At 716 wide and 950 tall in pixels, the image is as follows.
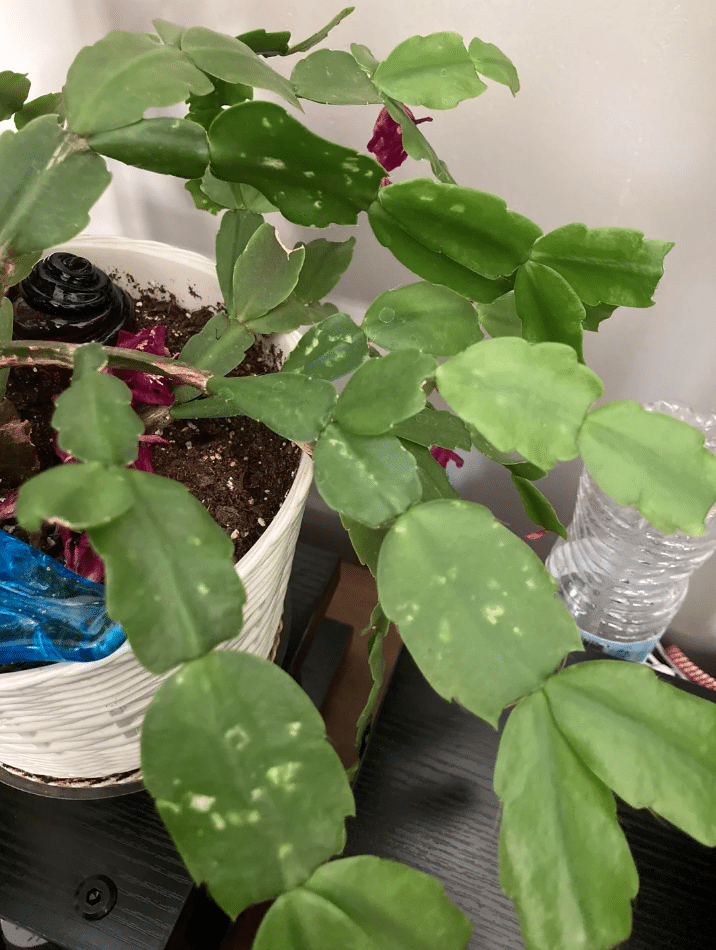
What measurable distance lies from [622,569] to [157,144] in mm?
794

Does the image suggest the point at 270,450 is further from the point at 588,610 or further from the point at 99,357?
the point at 588,610

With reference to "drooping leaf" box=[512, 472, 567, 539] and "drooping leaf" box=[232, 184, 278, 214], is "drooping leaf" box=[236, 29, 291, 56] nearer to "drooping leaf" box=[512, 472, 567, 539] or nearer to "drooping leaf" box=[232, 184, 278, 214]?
"drooping leaf" box=[232, 184, 278, 214]

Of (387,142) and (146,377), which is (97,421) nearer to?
(146,377)

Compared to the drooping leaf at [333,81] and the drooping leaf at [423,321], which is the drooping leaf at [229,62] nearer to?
the drooping leaf at [333,81]

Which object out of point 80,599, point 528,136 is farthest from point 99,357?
point 528,136

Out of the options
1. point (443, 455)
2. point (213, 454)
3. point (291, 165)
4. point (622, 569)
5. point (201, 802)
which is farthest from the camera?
point (622, 569)

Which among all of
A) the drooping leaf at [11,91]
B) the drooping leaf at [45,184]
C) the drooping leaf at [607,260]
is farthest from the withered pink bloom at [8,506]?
the drooping leaf at [607,260]

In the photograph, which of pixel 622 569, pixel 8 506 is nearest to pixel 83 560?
pixel 8 506

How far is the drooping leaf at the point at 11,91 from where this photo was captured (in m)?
0.51

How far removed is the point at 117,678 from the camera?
1.48 ft

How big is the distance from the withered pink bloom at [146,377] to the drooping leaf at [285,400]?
0.58 ft

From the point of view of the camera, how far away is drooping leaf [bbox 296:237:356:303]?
594 millimetres

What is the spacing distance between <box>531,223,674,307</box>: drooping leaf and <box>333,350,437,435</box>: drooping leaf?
0.12 m

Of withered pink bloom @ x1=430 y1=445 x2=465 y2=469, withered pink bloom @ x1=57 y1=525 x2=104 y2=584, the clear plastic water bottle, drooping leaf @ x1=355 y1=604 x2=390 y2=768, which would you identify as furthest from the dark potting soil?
the clear plastic water bottle
